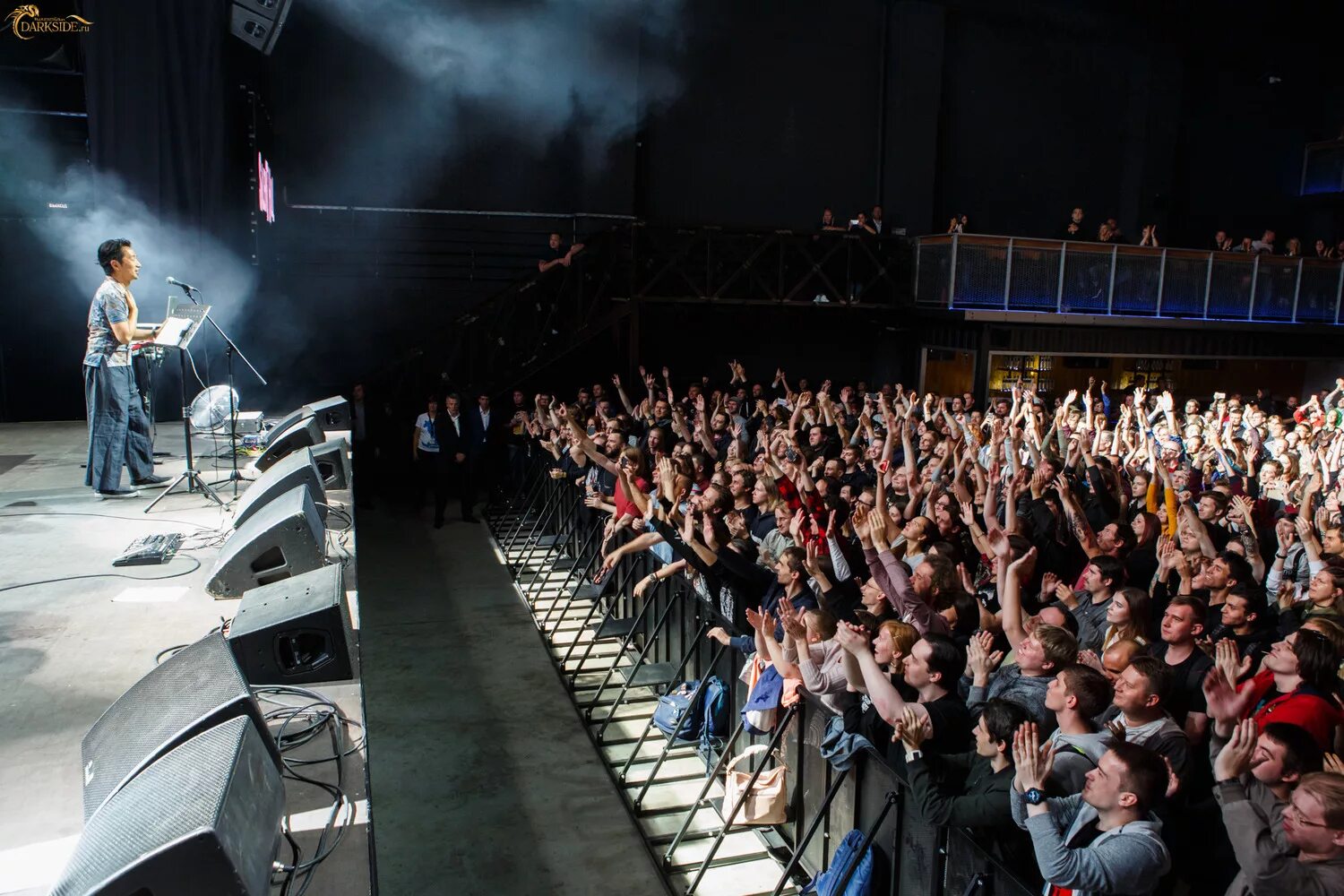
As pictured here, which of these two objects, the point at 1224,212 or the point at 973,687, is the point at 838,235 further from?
the point at 973,687

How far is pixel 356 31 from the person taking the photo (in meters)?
14.8

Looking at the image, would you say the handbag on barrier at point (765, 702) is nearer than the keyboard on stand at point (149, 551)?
Yes

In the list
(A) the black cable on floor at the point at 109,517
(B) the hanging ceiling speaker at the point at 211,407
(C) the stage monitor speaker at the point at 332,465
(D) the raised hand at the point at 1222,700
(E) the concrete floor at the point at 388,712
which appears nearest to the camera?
(E) the concrete floor at the point at 388,712

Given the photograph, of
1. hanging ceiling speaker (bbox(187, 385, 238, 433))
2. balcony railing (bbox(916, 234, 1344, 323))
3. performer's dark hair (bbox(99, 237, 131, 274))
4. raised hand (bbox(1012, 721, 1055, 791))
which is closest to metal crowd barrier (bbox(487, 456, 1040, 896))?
raised hand (bbox(1012, 721, 1055, 791))

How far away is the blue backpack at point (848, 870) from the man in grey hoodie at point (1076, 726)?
3.47 ft

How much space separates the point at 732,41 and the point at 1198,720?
50.7ft

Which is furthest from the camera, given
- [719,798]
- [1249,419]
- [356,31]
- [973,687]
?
[356,31]

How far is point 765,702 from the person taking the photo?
16.2ft

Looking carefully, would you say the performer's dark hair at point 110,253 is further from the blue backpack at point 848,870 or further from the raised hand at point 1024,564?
the raised hand at point 1024,564

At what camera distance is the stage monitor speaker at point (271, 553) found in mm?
4754

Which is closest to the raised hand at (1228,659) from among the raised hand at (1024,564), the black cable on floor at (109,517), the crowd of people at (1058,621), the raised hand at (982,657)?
the crowd of people at (1058,621)

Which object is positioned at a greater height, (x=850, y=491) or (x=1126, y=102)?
(x=1126, y=102)

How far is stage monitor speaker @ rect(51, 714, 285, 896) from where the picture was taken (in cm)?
215

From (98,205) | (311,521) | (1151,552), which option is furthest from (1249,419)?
(98,205)
